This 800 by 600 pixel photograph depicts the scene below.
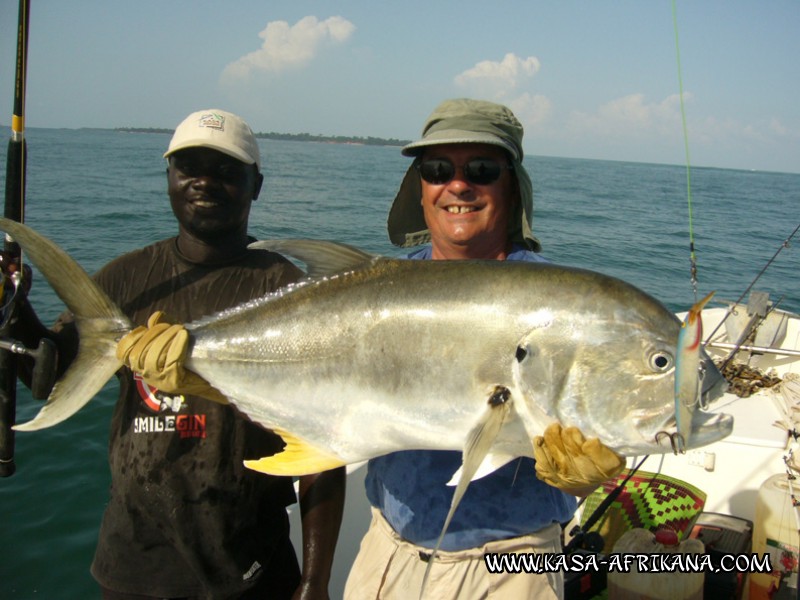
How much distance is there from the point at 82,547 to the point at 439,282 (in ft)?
16.0

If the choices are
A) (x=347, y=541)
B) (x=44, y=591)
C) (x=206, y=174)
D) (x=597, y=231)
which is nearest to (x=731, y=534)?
(x=347, y=541)

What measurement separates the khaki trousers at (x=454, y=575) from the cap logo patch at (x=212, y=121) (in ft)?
5.76

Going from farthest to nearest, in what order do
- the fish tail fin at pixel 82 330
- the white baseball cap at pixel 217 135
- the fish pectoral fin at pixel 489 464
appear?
the white baseball cap at pixel 217 135 < the fish tail fin at pixel 82 330 < the fish pectoral fin at pixel 489 464

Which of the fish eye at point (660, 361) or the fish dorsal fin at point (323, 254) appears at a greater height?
the fish dorsal fin at point (323, 254)

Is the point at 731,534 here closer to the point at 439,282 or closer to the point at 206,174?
the point at 439,282

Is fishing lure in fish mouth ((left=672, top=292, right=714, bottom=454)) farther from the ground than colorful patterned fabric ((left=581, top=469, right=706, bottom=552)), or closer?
farther from the ground

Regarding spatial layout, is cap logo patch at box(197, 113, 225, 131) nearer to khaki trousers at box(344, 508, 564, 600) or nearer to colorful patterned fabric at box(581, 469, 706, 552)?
khaki trousers at box(344, 508, 564, 600)

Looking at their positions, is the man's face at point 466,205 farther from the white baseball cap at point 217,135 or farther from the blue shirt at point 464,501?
the white baseball cap at point 217,135

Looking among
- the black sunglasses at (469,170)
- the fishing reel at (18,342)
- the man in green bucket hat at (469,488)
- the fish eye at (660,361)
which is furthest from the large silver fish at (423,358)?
the black sunglasses at (469,170)

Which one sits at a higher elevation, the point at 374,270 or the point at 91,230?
the point at 374,270

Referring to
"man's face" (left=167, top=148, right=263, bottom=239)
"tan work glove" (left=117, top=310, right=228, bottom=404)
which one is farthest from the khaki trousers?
"man's face" (left=167, top=148, right=263, bottom=239)

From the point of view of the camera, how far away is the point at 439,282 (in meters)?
1.98

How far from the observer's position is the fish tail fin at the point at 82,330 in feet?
7.19

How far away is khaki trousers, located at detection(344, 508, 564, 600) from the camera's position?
216 centimetres
